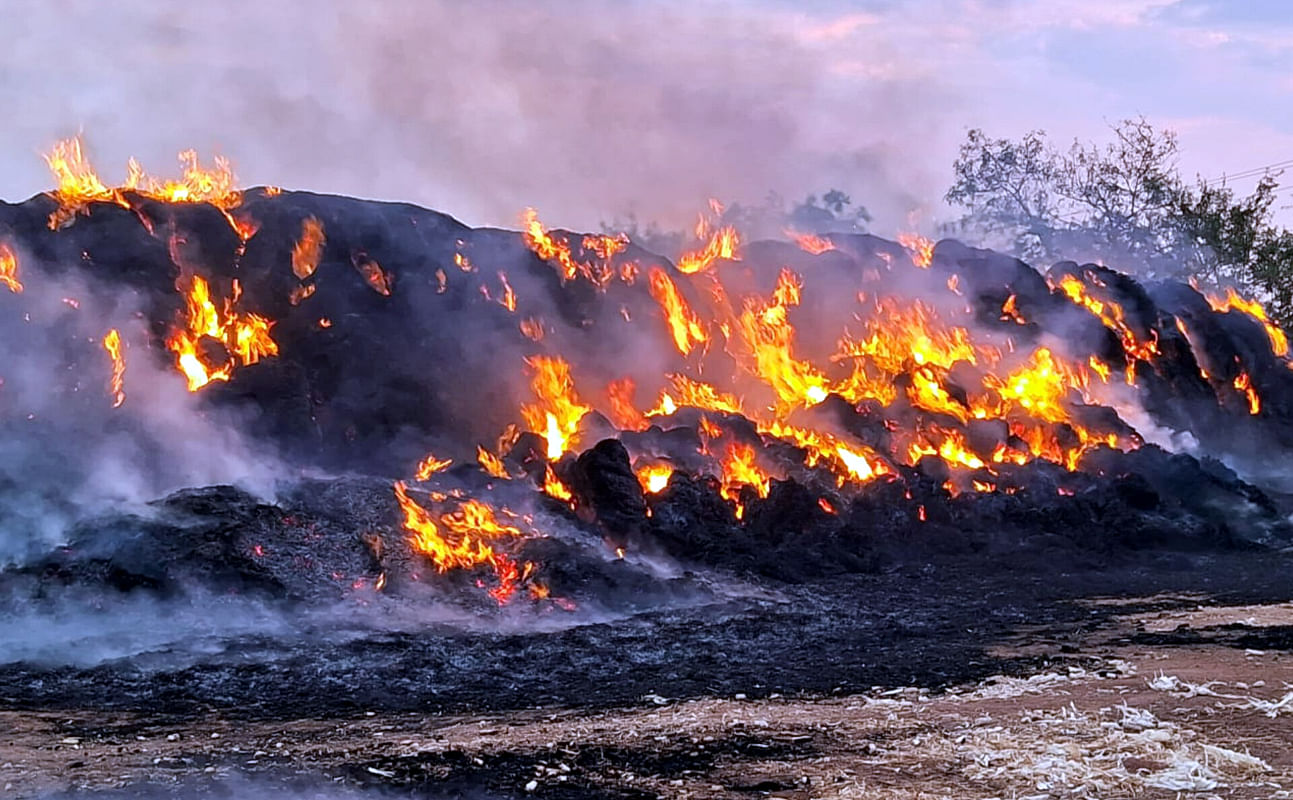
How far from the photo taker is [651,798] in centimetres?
645

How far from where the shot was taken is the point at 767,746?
24.6 ft

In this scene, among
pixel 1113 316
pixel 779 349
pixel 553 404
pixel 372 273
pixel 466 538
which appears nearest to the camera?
pixel 466 538

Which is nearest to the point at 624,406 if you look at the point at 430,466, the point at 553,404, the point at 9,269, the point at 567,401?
the point at 567,401

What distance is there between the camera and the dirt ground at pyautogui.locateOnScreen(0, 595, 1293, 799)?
6555 mm

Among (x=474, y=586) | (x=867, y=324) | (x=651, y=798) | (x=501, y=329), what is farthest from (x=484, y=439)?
(x=651, y=798)

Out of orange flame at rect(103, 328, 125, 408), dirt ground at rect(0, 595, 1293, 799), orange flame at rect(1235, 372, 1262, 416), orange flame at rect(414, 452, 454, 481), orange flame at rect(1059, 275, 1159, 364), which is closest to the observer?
dirt ground at rect(0, 595, 1293, 799)

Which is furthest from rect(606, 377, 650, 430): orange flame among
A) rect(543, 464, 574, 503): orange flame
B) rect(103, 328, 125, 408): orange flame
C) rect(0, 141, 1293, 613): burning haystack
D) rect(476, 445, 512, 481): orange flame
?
rect(103, 328, 125, 408): orange flame

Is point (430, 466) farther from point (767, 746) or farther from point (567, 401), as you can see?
point (767, 746)

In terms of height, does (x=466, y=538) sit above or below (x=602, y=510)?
below

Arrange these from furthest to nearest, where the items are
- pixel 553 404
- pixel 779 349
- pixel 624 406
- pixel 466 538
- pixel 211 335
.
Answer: pixel 779 349, pixel 624 406, pixel 553 404, pixel 211 335, pixel 466 538

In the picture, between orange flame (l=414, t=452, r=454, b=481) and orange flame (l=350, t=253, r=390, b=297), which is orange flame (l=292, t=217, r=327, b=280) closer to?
orange flame (l=350, t=253, r=390, b=297)

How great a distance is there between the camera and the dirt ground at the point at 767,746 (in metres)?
6.55

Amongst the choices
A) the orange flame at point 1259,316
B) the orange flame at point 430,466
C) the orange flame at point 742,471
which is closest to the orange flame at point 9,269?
the orange flame at point 430,466

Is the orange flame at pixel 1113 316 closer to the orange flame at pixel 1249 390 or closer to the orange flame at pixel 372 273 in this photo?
the orange flame at pixel 1249 390
